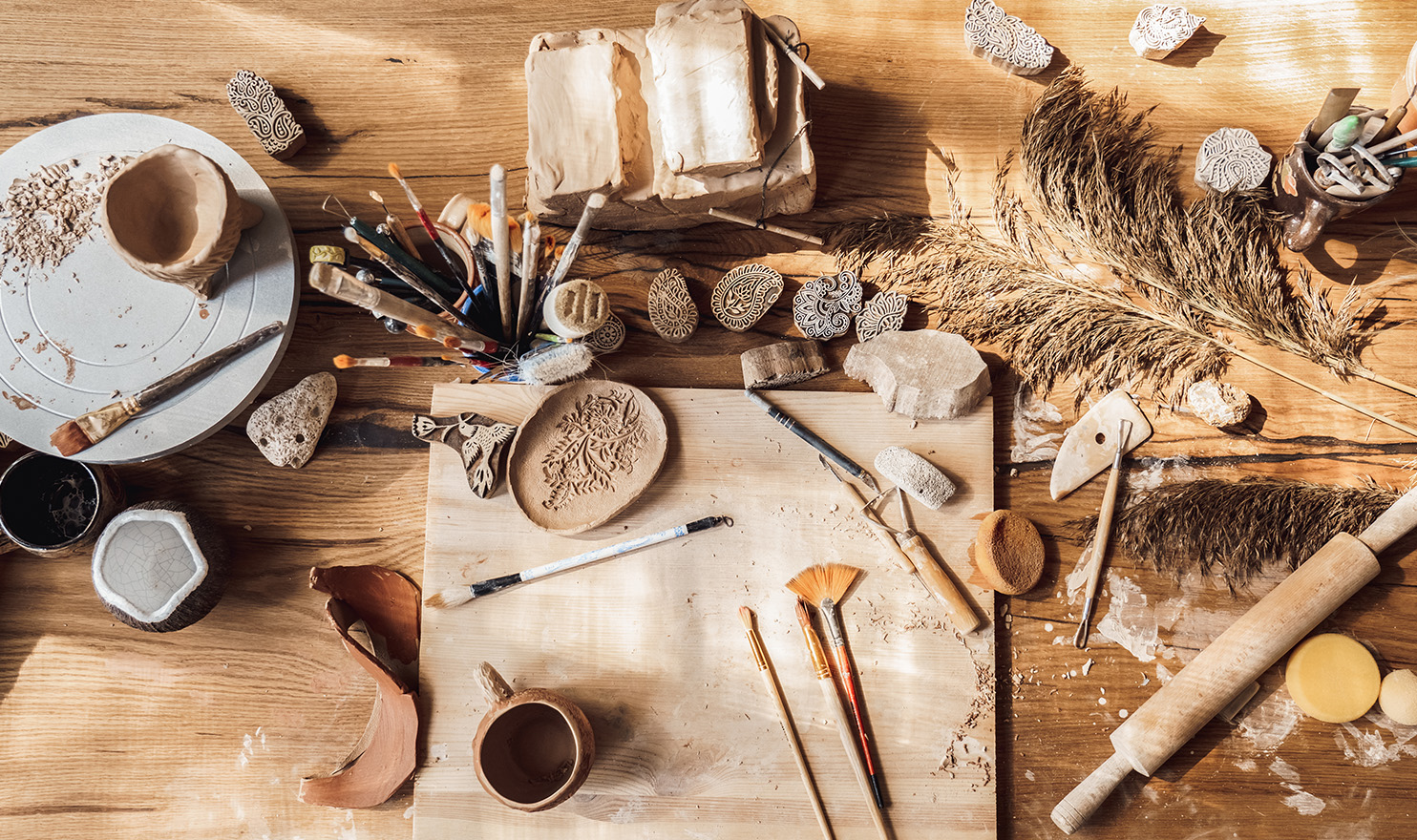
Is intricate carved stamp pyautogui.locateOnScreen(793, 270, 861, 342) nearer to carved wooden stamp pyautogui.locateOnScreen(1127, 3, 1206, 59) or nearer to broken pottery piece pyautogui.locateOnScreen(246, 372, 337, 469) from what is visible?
carved wooden stamp pyautogui.locateOnScreen(1127, 3, 1206, 59)

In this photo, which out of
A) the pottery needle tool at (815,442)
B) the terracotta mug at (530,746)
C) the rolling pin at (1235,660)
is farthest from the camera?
the pottery needle tool at (815,442)

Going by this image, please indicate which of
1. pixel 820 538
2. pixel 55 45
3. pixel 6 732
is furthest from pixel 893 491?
pixel 55 45

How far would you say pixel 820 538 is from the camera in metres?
1.46

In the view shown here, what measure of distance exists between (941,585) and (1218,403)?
2.00 feet

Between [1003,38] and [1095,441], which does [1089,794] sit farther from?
[1003,38]

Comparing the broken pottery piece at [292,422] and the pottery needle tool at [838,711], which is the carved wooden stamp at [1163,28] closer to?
the pottery needle tool at [838,711]

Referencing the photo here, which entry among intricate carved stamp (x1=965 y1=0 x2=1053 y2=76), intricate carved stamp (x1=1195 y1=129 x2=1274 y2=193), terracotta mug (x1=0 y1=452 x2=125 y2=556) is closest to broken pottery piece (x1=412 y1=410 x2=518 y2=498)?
terracotta mug (x1=0 y1=452 x2=125 y2=556)

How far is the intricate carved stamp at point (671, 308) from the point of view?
1463 mm

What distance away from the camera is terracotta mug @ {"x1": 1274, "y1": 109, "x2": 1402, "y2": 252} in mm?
1359

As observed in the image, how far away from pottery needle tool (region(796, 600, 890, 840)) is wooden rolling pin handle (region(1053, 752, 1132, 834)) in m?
0.31

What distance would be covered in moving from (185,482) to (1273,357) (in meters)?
2.10

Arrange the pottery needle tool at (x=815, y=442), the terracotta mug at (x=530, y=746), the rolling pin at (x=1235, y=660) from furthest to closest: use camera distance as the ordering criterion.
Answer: the pottery needle tool at (x=815, y=442) < the rolling pin at (x=1235, y=660) < the terracotta mug at (x=530, y=746)

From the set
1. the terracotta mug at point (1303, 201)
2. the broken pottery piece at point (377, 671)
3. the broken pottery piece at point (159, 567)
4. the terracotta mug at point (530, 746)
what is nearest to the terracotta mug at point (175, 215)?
the broken pottery piece at point (159, 567)

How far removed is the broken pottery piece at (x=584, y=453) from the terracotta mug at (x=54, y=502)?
74 cm
